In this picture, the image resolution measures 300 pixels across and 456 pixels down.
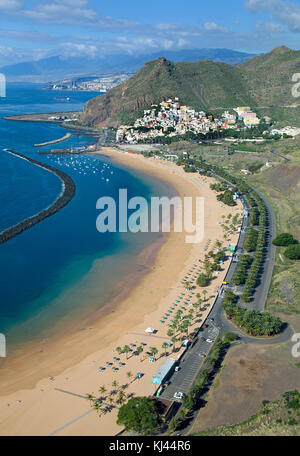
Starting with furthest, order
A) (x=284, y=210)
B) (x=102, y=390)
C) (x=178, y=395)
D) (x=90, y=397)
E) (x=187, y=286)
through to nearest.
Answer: (x=284, y=210), (x=187, y=286), (x=102, y=390), (x=178, y=395), (x=90, y=397)

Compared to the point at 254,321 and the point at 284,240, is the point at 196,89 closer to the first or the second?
the point at 284,240

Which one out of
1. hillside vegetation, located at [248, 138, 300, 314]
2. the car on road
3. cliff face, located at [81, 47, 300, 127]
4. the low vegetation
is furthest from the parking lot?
cliff face, located at [81, 47, 300, 127]

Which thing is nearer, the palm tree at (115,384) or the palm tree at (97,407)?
the palm tree at (97,407)

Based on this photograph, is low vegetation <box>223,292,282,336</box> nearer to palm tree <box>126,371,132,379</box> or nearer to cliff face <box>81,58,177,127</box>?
palm tree <box>126,371,132,379</box>

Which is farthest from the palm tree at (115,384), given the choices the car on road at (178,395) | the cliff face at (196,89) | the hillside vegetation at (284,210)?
the cliff face at (196,89)

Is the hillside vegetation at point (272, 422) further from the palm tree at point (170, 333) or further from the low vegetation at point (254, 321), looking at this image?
the palm tree at point (170, 333)

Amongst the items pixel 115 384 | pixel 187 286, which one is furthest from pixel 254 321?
pixel 115 384
